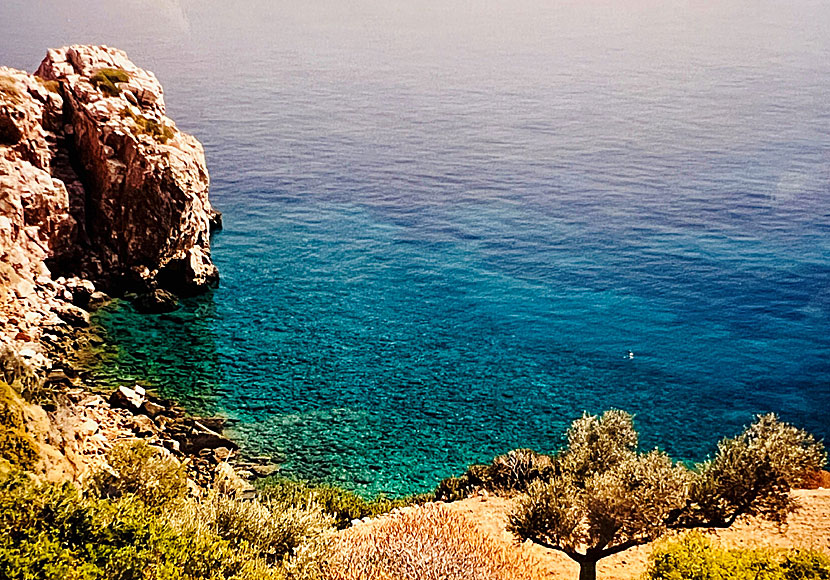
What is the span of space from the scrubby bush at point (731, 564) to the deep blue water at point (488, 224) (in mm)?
12994

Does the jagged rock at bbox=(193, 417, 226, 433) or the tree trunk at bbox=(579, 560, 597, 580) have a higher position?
the jagged rock at bbox=(193, 417, 226, 433)

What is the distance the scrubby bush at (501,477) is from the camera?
74.9 feet

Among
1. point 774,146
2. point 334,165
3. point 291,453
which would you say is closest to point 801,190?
point 774,146

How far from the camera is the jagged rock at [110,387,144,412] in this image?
2745 centimetres

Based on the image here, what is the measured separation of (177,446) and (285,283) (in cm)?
1808

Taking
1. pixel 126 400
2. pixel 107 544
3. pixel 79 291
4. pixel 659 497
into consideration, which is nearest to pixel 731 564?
pixel 659 497

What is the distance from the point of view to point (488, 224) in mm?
55344

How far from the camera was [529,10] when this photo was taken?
10712 cm

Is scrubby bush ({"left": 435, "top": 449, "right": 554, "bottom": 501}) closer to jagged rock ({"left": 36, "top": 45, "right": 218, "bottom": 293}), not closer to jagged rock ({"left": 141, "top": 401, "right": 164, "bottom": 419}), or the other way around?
jagged rock ({"left": 141, "top": 401, "right": 164, "bottom": 419})

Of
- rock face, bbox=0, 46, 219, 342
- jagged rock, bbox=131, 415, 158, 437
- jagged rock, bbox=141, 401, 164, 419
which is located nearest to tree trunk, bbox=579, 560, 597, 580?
jagged rock, bbox=131, 415, 158, 437

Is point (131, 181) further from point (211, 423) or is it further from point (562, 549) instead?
point (562, 549)

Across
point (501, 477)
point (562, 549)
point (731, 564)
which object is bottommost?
point (562, 549)

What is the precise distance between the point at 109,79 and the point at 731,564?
39.0 metres

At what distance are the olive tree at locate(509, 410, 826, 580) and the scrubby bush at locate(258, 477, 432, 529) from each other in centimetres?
727
